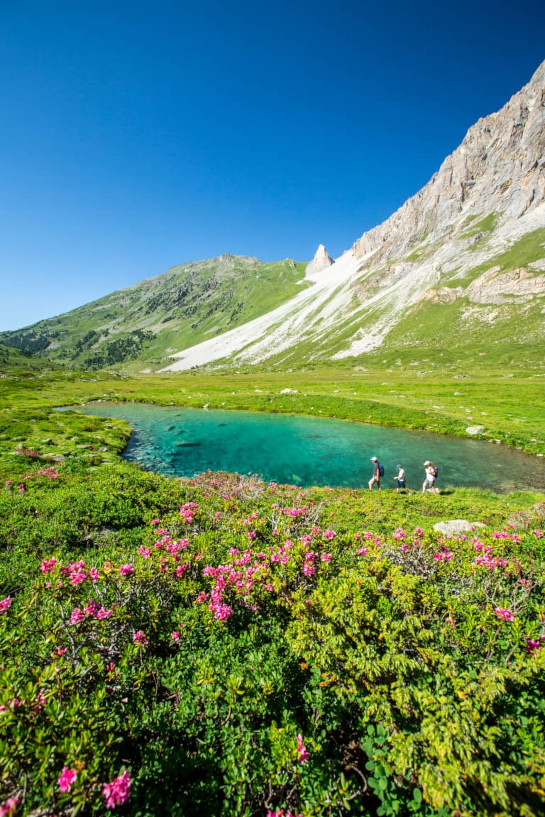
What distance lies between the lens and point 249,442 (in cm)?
4134

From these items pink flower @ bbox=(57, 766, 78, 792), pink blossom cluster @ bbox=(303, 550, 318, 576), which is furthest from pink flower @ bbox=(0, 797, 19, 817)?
pink blossom cluster @ bbox=(303, 550, 318, 576)

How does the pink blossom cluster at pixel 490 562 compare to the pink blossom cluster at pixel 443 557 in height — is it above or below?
above

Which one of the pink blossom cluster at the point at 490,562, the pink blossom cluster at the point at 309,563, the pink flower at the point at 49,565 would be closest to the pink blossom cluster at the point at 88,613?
the pink flower at the point at 49,565

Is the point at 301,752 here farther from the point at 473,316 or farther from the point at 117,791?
the point at 473,316

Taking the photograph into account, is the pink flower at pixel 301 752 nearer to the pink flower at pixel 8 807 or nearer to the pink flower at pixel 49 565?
the pink flower at pixel 8 807

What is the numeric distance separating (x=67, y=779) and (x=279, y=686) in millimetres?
3417

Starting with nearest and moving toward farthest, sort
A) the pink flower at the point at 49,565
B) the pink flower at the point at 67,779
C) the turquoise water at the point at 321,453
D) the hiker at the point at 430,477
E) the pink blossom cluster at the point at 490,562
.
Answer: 1. the pink flower at the point at 67,779
2. the pink flower at the point at 49,565
3. the pink blossom cluster at the point at 490,562
4. the hiker at the point at 430,477
5. the turquoise water at the point at 321,453

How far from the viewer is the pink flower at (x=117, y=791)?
12.2 ft

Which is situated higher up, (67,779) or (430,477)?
(67,779)

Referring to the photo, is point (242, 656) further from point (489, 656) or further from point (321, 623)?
point (489, 656)

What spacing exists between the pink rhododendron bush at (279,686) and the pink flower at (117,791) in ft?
0.05

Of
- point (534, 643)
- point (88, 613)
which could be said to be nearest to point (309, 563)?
point (534, 643)

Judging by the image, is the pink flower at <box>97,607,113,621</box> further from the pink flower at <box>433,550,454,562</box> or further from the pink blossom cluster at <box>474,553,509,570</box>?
the pink blossom cluster at <box>474,553,509,570</box>

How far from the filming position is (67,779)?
3680 millimetres
